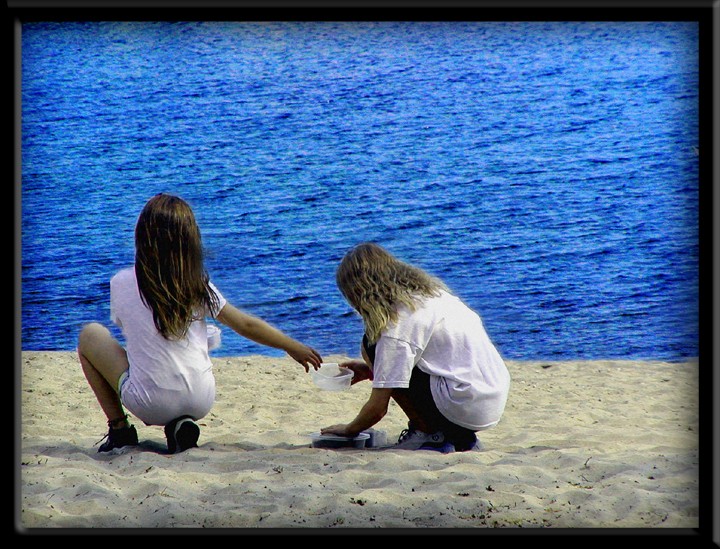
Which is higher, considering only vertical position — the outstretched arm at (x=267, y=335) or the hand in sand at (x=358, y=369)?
the outstretched arm at (x=267, y=335)

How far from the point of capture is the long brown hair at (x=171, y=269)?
369cm

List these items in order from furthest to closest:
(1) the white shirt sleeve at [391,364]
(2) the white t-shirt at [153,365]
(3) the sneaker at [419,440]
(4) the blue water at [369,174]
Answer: (4) the blue water at [369,174] < (3) the sneaker at [419,440] < (2) the white t-shirt at [153,365] < (1) the white shirt sleeve at [391,364]

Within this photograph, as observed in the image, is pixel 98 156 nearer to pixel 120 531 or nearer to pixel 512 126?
pixel 512 126

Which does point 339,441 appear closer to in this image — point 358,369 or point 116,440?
point 358,369

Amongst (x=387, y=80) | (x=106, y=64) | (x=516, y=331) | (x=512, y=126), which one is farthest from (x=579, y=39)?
(x=106, y=64)

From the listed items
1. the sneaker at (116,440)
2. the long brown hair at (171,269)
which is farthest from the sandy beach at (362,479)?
the long brown hair at (171,269)

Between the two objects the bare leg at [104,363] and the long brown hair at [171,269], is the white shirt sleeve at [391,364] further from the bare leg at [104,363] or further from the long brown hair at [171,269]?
the bare leg at [104,363]

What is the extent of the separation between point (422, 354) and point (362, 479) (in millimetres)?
571

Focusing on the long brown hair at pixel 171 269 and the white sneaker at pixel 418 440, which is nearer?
the long brown hair at pixel 171 269

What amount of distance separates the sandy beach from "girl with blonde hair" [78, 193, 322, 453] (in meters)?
0.23

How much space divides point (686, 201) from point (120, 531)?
234 centimetres

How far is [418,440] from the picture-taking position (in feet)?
12.7

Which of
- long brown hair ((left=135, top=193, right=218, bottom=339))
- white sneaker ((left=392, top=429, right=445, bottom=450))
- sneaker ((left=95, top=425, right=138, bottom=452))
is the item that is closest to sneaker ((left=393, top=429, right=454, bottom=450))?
white sneaker ((left=392, top=429, right=445, bottom=450))

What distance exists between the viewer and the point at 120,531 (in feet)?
10.1
